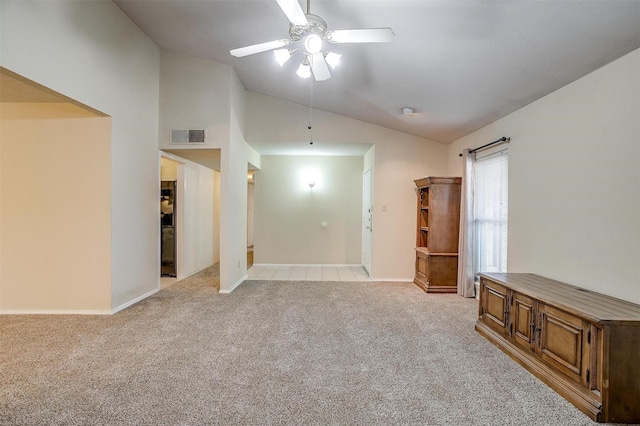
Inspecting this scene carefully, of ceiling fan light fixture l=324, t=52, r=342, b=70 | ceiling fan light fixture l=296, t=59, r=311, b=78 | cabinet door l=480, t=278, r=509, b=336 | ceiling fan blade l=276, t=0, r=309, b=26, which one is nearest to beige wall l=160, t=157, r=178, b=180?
ceiling fan light fixture l=296, t=59, r=311, b=78

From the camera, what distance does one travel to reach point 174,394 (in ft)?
6.61

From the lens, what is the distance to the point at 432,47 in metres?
2.84

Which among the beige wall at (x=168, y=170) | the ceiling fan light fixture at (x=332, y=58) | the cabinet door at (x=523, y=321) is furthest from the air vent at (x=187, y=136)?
the cabinet door at (x=523, y=321)

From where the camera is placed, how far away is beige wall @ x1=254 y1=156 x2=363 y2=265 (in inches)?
272

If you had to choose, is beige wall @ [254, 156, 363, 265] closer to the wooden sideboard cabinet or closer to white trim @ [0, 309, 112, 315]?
white trim @ [0, 309, 112, 315]

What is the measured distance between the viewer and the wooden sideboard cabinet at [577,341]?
5.96 feet

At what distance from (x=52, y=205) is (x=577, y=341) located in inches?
202

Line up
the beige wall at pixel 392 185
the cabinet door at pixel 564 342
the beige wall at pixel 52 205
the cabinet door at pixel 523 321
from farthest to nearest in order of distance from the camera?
the beige wall at pixel 392 185 → the beige wall at pixel 52 205 → the cabinet door at pixel 523 321 → the cabinet door at pixel 564 342

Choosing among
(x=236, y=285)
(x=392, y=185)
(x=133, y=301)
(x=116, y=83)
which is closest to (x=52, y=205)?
(x=133, y=301)

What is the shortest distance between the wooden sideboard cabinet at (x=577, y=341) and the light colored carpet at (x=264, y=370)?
0.39ft

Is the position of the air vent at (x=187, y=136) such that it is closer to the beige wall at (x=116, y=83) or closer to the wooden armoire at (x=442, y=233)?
the beige wall at (x=116, y=83)

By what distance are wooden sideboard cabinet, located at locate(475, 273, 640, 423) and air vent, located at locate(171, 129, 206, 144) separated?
4.27 m

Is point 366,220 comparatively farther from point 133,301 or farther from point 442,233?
point 133,301

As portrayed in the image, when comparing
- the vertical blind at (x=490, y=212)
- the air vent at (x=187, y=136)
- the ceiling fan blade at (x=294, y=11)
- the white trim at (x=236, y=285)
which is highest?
the ceiling fan blade at (x=294, y=11)
